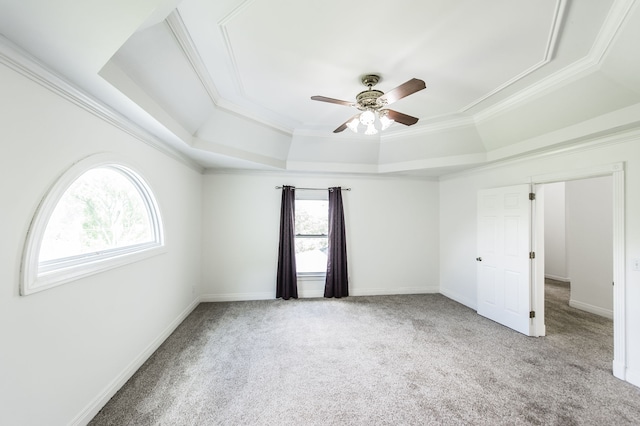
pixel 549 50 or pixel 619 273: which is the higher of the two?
pixel 549 50

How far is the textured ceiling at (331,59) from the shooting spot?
132 cm

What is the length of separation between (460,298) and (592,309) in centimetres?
187

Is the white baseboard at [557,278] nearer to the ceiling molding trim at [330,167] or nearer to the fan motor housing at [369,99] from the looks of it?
the ceiling molding trim at [330,167]

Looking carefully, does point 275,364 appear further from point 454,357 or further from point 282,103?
point 282,103

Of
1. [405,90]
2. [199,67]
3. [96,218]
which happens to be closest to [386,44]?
[405,90]

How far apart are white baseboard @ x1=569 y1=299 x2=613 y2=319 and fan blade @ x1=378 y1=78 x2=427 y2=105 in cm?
470

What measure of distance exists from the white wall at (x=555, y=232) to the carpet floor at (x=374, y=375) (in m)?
2.92

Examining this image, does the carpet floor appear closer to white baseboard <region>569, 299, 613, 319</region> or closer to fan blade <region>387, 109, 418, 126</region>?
white baseboard <region>569, 299, 613, 319</region>

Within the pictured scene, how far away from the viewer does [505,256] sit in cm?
342

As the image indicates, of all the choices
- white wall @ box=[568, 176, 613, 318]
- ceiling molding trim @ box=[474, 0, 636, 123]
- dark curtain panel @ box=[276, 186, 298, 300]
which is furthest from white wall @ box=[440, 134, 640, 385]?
dark curtain panel @ box=[276, 186, 298, 300]

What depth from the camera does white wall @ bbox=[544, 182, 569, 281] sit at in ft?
19.4

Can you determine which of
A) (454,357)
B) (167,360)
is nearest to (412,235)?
(454,357)

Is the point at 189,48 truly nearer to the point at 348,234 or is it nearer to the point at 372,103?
the point at 372,103

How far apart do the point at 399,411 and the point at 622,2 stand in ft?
10.0
